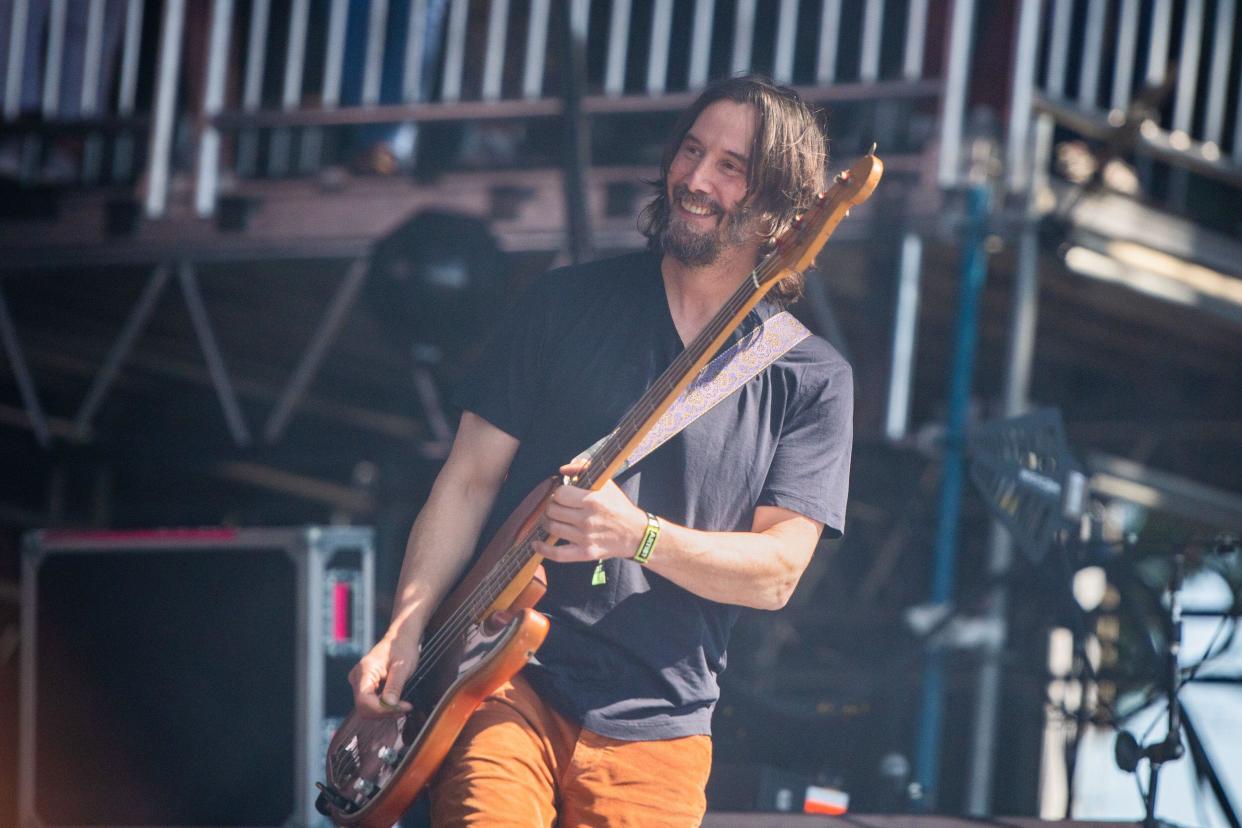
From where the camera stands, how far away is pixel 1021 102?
5.64 metres

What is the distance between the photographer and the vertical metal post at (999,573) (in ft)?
16.8

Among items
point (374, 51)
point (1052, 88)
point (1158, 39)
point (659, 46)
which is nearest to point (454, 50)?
point (374, 51)

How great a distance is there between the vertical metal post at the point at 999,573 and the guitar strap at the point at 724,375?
101 inches

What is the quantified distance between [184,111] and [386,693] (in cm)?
631

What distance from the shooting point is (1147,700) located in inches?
164

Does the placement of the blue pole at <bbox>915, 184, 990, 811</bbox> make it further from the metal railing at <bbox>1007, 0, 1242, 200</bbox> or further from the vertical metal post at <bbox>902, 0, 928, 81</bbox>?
the vertical metal post at <bbox>902, 0, 928, 81</bbox>

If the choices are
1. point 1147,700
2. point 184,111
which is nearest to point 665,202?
point 1147,700

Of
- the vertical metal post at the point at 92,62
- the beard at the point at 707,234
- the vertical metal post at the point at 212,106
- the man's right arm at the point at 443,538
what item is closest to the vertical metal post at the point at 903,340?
the beard at the point at 707,234

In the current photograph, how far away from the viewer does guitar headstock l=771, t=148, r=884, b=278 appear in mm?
2389

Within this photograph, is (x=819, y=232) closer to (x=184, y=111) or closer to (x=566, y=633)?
(x=566, y=633)

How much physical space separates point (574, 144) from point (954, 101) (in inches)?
59.9

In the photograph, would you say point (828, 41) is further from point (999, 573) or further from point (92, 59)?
point (92, 59)

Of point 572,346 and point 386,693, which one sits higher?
point 572,346

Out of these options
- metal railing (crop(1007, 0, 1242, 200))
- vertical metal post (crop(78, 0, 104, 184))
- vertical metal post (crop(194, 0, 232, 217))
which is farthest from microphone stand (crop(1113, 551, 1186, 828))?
vertical metal post (crop(78, 0, 104, 184))
